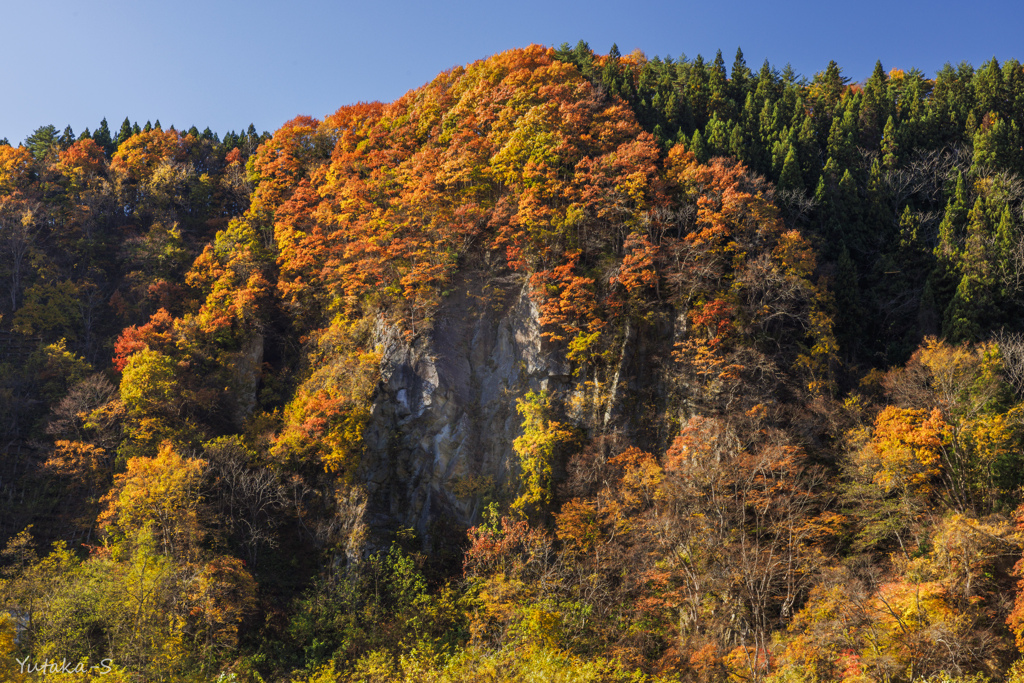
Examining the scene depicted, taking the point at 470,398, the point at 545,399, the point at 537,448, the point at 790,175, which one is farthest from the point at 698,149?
the point at 537,448

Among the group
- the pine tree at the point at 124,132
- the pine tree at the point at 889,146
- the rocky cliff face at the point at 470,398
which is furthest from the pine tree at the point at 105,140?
the pine tree at the point at 889,146

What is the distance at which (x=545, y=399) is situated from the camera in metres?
29.6

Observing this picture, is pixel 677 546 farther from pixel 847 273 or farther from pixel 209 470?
pixel 209 470

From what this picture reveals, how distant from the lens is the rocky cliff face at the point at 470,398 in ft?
96.1

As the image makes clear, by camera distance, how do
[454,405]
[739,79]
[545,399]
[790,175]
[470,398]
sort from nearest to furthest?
[545,399] → [454,405] → [470,398] → [790,175] → [739,79]

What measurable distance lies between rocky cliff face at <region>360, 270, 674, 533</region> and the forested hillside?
17 cm

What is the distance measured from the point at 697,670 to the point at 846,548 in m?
7.69

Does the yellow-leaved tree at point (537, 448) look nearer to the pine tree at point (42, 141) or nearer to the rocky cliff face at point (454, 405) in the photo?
the rocky cliff face at point (454, 405)

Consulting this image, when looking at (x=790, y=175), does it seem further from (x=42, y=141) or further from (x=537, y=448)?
(x=42, y=141)

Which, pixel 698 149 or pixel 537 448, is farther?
pixel 698 149

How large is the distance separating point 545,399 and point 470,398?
428 centimetres

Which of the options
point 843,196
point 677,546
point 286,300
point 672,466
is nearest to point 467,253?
point 286,300

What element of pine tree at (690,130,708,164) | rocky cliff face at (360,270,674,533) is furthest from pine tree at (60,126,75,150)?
pine tree at (690,130,708,164)

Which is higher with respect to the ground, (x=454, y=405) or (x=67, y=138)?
(x=67, y=138)
